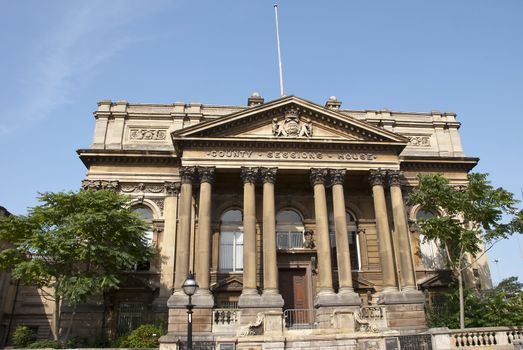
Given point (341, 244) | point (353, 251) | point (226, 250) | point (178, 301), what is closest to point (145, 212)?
point (226, 250)

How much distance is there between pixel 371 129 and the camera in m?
27.4

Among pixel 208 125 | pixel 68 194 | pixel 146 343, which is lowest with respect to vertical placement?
pixel 146 343

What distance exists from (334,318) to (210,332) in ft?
21.3

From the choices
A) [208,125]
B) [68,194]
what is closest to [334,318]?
→ [208,125]

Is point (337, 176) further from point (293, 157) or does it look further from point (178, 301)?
point (178, 301)

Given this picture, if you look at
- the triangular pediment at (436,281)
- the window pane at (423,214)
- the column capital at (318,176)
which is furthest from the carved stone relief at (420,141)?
the triangular pediment at (436,281)

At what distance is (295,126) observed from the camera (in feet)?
90.3

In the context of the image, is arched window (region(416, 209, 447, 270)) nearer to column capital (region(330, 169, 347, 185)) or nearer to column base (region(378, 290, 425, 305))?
column base (region(378, 290, 425, 305))

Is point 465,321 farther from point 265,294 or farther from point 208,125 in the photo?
point 208,125

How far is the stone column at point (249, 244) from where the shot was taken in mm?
23000

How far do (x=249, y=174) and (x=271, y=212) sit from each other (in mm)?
2633

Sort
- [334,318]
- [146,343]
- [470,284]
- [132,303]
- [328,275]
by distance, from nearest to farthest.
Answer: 1. [334,318]
2. [146,343]
3. [328,275]
4. [132,303]
5. [470,284]

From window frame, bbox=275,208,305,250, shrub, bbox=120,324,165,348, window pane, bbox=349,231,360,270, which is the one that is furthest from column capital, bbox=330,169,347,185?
shrub, bbox=120,324,165,348

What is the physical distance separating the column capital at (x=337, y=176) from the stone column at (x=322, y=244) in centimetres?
37
